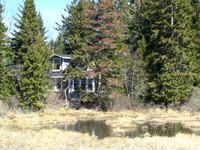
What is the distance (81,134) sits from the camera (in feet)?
55.8

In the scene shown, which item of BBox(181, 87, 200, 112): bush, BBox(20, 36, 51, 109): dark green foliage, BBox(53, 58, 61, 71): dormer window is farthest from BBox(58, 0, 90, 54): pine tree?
BBox(181, 87, 200, 112): bush

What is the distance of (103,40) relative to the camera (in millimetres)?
29234

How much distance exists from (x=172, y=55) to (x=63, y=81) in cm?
1404

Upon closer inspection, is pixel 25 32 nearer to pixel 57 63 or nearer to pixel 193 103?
pixel 57 63

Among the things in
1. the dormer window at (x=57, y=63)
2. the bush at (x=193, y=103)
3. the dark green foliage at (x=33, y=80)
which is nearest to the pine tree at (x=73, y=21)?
the dormer window at (x=57, y=63)

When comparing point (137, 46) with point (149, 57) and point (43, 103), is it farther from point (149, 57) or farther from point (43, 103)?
point (43, 103)

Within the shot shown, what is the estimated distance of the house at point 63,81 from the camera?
3278 cm

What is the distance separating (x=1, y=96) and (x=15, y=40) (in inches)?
426

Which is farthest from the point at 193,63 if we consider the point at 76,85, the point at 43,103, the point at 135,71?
the point at 43,103

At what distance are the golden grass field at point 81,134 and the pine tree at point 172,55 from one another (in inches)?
106

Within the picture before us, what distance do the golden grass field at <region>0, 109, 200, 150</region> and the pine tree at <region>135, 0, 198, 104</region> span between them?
269 centimetres

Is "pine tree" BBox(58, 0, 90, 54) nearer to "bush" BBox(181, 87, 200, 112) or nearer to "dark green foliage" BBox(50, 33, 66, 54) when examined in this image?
"dark green foliage" BBox(50, 33, 66, 54)

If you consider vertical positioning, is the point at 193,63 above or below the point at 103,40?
below

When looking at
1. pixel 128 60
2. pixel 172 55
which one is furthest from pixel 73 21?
pixel 172 55
